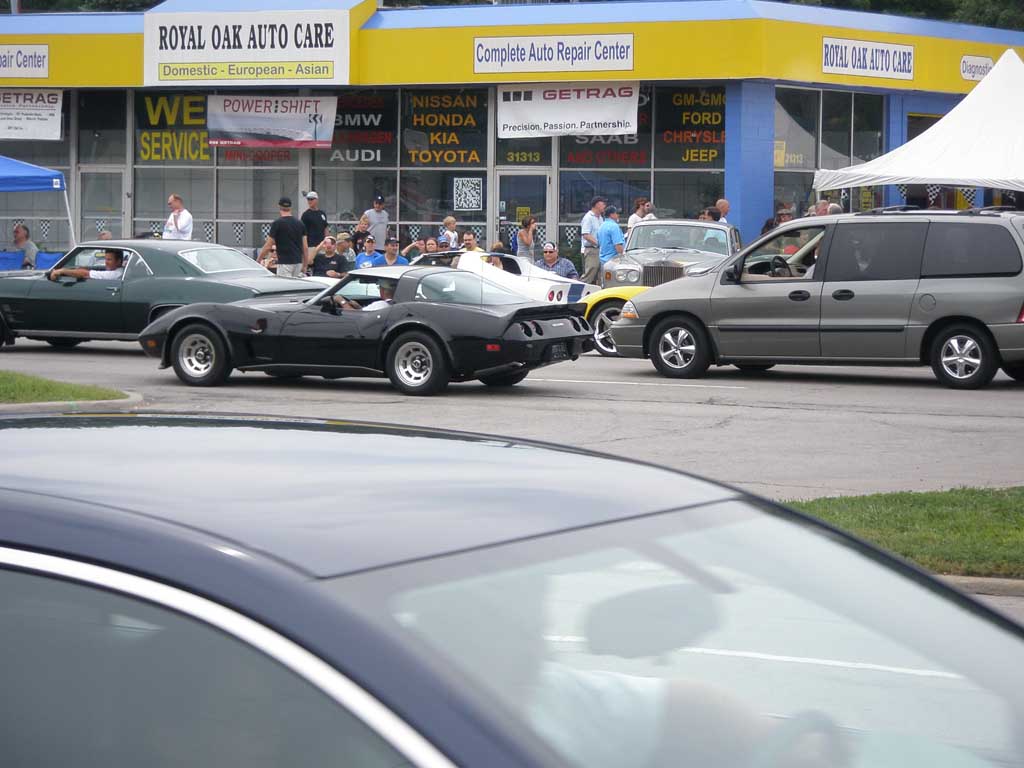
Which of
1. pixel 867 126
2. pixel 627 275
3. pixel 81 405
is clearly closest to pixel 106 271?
pixel 81 405

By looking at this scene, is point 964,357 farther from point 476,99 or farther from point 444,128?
point 444,128

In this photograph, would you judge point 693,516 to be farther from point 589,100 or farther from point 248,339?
point 589,100

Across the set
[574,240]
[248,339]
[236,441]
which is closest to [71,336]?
[248,339]

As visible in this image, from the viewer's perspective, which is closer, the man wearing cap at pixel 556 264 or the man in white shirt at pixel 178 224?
the man wearing cap at pixel 556 264

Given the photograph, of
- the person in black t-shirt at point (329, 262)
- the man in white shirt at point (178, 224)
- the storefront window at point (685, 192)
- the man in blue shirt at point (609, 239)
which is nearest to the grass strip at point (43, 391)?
the person in black t-shirt at point (329, 262)

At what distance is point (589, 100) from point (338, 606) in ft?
91.7

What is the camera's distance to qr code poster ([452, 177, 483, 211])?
101 ft

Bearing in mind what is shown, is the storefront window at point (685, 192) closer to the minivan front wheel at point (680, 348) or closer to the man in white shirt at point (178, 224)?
the man in white shirt at point (178, 224)

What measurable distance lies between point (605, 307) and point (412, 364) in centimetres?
499

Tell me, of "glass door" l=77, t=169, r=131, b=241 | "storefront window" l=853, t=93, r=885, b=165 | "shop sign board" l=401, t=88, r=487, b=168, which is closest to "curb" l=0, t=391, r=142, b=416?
"shop sign board" l=401, t=88, r=487, b=168

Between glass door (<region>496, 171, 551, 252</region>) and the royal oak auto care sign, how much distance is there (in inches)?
154

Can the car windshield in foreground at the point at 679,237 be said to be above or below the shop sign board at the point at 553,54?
below

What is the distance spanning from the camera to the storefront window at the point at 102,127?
3341 centimetres

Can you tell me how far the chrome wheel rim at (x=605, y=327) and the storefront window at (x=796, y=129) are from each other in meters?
10.2
